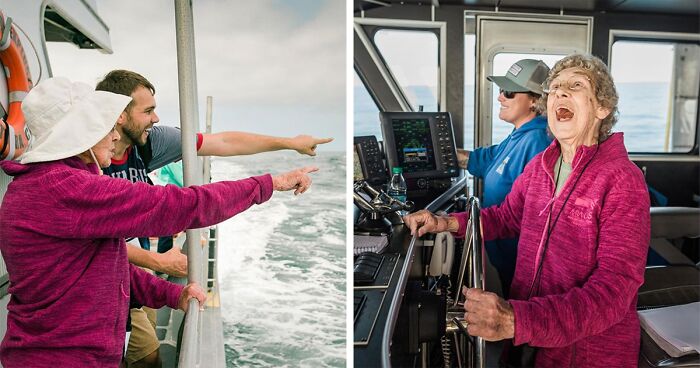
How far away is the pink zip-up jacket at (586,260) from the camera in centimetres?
100

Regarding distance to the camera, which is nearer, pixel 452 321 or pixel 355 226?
pixel 452 321

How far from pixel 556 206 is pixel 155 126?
40.8 inches

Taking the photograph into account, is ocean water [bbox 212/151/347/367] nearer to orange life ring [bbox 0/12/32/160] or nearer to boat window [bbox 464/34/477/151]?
boat window [bbox 464/34/477/151]

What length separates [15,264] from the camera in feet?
3.20

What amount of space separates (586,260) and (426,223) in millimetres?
463

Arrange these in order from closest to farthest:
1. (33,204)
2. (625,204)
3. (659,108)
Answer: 1. (33,204)
2. (625,204)
3. (659,108)

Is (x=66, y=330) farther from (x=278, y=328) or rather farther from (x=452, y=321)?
(x=278, y=328)

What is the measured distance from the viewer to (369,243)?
143cm

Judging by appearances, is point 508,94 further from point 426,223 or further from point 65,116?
point 65,116

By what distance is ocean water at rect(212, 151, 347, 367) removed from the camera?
5.93 feet

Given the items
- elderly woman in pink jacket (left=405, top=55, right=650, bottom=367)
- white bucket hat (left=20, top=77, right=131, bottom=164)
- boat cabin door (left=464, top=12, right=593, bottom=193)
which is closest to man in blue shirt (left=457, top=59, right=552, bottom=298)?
boat cabin door (left=464, top=12, right=593, bottom=193)

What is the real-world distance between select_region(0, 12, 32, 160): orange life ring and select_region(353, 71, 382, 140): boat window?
841mm

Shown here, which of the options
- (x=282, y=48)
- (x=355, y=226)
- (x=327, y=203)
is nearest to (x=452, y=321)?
(x=355, y=226)

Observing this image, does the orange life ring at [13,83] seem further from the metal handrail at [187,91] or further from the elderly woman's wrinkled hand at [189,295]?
the elderly woman's wrinkled hand at [189,295]
